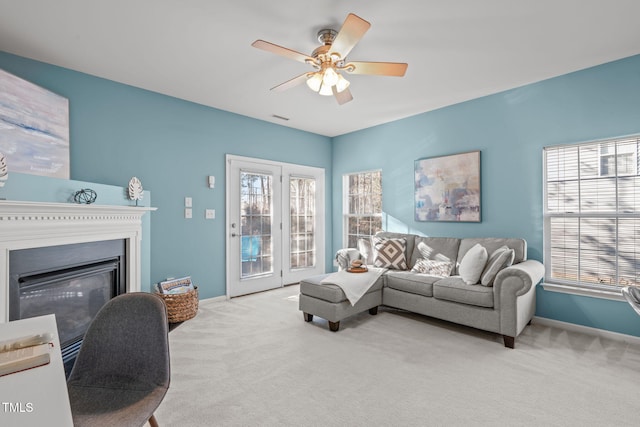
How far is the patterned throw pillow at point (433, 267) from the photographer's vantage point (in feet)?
11.7

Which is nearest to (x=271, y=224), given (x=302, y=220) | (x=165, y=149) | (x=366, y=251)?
(x=302, y=220)

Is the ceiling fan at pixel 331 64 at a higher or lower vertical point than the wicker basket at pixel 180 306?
higher

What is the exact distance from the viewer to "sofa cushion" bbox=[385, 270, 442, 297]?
330 centimetres

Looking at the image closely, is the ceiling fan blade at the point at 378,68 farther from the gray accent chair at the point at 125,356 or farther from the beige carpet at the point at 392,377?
the beige carpet at the point at 392,377

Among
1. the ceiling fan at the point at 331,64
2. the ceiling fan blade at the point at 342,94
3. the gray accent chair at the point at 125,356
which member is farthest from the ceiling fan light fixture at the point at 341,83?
the gray accent chair at the point at 125,356

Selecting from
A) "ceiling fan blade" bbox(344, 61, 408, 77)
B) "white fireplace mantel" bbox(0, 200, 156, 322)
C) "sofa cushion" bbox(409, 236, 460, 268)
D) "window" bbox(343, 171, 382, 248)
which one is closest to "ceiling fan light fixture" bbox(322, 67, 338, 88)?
"ceiling fan blade" bbox(344, 61, 408, 77)

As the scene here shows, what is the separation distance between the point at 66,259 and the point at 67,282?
24 cm

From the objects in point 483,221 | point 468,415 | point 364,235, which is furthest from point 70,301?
point 483,221

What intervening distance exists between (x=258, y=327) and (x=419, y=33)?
10.1ft

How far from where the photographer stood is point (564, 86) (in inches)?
126

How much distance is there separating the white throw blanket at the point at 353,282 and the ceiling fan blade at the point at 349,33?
6.96 feet

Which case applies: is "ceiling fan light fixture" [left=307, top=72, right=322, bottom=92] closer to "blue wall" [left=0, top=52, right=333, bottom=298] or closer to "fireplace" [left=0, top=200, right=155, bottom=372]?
"fireplace" [left=0, top=200, right=155, bottom=372]

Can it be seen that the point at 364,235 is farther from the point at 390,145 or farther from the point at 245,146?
the point at 245,146

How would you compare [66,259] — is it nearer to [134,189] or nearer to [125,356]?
[134,189]
